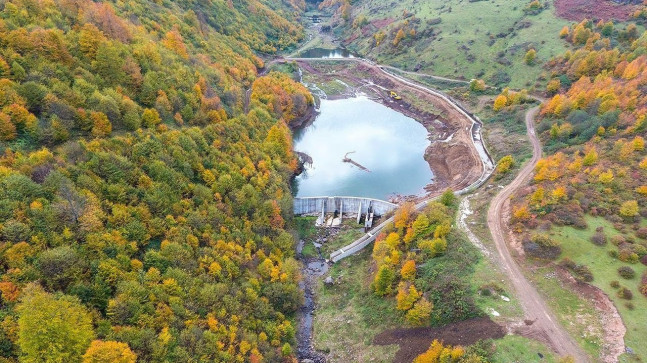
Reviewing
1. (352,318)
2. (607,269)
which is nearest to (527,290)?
(607,269)

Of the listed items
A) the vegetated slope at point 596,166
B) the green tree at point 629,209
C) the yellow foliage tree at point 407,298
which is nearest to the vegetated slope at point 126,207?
the yellow foliage tree at point 407,298

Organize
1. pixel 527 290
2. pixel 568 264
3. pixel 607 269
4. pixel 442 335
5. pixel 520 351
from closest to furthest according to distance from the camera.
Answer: pixel 520 351
pixel 442 335
pixel 527 290
pixel 607 269
pixel 568 264

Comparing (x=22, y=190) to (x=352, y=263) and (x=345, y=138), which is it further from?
(x=345, y=138)

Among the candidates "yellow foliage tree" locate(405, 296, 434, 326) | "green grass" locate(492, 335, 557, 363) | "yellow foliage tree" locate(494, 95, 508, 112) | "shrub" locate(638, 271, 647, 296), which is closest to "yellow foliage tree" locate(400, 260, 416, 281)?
"yellow foliage tree" locate(405, 296, 434, 326)

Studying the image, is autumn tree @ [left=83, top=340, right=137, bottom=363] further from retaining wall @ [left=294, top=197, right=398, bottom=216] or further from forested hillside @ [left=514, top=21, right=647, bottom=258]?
forested hillside @ [left=514, top=21, right=647, bottom=258]

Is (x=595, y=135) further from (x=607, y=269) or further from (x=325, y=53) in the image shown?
(x=325, y=53)

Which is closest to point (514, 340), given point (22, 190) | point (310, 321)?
point (310, 321)
